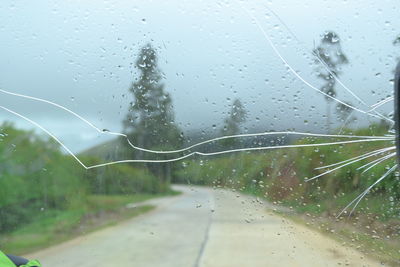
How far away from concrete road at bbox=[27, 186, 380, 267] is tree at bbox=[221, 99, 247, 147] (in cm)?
36

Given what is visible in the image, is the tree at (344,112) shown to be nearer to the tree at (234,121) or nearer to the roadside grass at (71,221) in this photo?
the tree at (234,121)

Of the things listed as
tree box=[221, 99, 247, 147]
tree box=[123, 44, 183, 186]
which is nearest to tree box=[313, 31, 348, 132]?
tree box=[221, 99, 247, 147]

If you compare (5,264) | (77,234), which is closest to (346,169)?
(77,234)

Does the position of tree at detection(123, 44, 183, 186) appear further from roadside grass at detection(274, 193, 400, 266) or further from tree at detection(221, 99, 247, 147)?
roadside grass at detection(274, 193, 400, 266)

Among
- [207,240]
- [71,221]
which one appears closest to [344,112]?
[207,240]

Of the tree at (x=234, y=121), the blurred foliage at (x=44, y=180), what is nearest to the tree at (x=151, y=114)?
the blurred foliage at (x=44, y=180)

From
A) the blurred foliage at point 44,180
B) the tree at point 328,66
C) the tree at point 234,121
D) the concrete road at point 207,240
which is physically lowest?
the concrete road at point 207,240

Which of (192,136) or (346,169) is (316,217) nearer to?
(346,169)

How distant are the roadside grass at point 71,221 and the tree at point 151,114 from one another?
34 centimetres

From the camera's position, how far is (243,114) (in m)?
3.93

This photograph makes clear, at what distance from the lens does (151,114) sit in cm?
417

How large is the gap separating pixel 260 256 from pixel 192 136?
94cm

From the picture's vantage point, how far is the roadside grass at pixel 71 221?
4.12 metres

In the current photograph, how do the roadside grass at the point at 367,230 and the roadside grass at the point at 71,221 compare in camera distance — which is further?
the roadside grass at the point at 71,221
